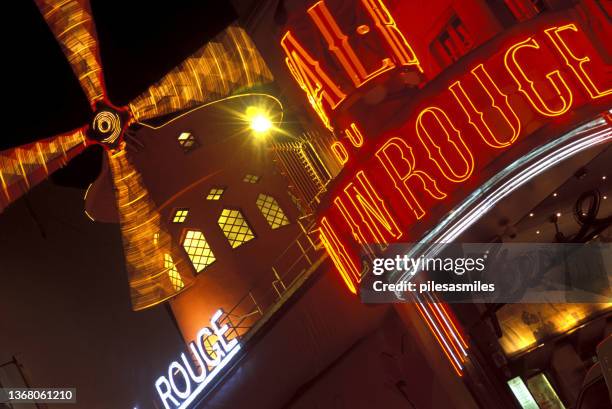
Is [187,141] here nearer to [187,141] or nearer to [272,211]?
[187,141]

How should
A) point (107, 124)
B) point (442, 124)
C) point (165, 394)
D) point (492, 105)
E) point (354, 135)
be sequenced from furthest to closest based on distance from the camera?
point (107, 124)
point (165, 394)
point (354, 135)
point (442, 124)
point (492, 105)

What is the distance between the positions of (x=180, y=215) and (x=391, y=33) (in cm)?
683

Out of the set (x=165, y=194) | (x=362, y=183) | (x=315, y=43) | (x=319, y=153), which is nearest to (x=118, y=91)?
(x=165, y=194)

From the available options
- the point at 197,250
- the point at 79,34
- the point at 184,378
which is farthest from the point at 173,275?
the point at 79,34

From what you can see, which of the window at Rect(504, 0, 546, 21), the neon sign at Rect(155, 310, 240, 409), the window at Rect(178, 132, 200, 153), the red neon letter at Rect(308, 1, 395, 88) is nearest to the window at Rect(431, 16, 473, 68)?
the window at Rect(504, 0, 546, 21)

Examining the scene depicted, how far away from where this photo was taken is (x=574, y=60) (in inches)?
177

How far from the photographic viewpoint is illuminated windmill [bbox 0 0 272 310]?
11.0 m

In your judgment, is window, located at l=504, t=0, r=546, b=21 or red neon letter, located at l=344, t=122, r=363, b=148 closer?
window, located at l=504, t=0, r=546, b=21

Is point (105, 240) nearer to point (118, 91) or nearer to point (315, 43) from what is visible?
point (118, 91)

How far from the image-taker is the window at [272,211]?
12029 millimetres

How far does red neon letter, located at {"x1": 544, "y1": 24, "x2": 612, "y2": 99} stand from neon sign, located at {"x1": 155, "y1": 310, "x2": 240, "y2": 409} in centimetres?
551

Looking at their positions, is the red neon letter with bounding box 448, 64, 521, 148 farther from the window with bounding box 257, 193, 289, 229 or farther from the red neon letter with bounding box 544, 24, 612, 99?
the window with bounding box 257, 193, 289, 229

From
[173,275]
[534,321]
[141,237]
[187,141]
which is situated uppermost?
[187,141]

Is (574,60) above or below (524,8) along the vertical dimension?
below
